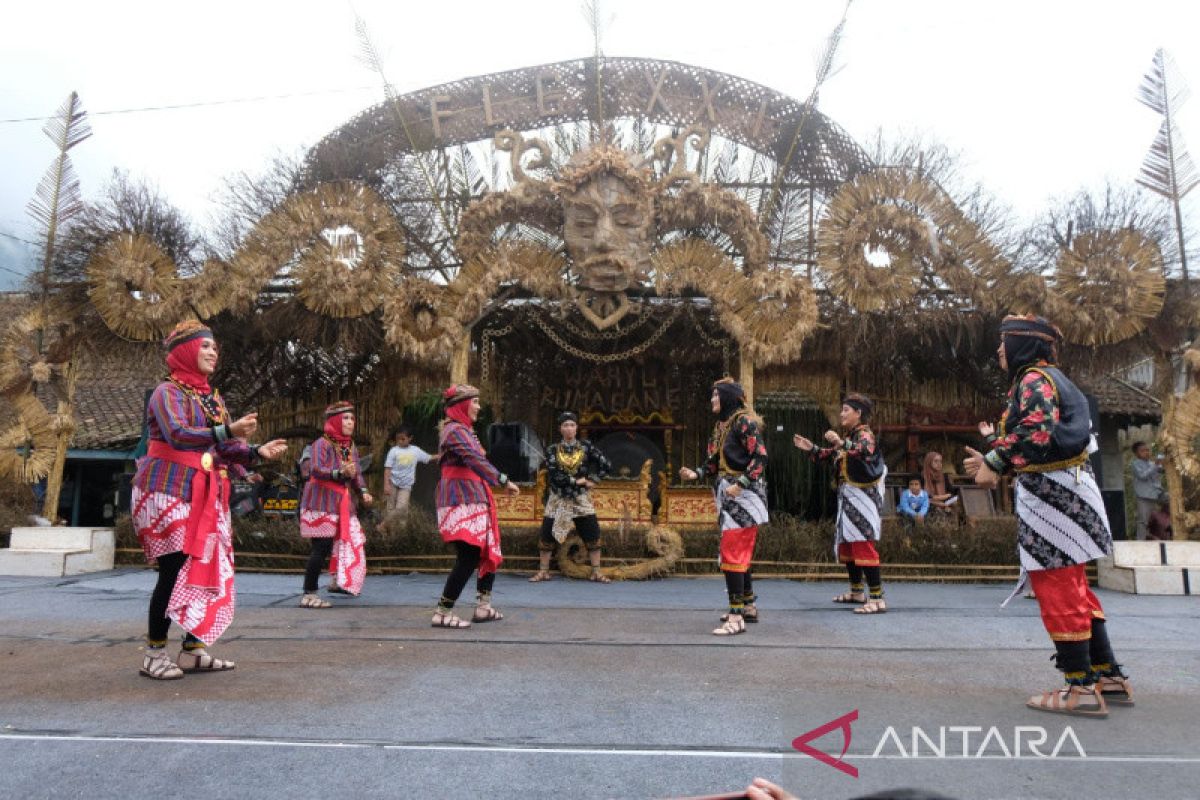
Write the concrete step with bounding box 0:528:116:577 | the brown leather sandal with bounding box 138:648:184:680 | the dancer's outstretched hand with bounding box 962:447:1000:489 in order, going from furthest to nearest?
the concrete step with bounding box 0:528:116:577, the brown leather sandal with bounding box 138:648:184:680, the dancer's outstretched hand with bounding box 962:447:1000:489

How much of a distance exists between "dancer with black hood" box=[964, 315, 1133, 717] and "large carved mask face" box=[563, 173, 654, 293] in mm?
6078

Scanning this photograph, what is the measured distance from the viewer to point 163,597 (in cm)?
406

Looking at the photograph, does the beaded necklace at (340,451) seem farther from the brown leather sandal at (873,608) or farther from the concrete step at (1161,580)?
the concrete step at (1161,580)

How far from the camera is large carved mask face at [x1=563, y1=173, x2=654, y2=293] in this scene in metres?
9.48

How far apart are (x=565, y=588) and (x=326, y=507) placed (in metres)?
2.31

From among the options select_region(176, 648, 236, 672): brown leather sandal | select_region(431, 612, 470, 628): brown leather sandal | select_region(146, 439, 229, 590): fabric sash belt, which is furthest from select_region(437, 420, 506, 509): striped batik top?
select_region(176, 648, 236, 672): brown leather sandal

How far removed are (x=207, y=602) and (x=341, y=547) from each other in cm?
283

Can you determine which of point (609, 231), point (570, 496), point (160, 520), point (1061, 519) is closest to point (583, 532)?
point (570, 496)

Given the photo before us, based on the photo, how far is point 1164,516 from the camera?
35.4ft

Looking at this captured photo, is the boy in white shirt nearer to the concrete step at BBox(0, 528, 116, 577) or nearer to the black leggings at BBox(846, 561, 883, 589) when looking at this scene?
the concrete step at BBox(0, 528, 116, 577)

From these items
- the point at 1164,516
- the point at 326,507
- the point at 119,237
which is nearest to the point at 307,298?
the point at 119,237

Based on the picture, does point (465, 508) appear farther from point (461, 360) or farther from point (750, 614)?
point (461, 360)

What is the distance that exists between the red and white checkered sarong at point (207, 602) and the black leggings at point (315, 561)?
225 cm

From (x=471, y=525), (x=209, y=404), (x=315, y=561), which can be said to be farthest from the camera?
Answer: (x=315, y=561)
